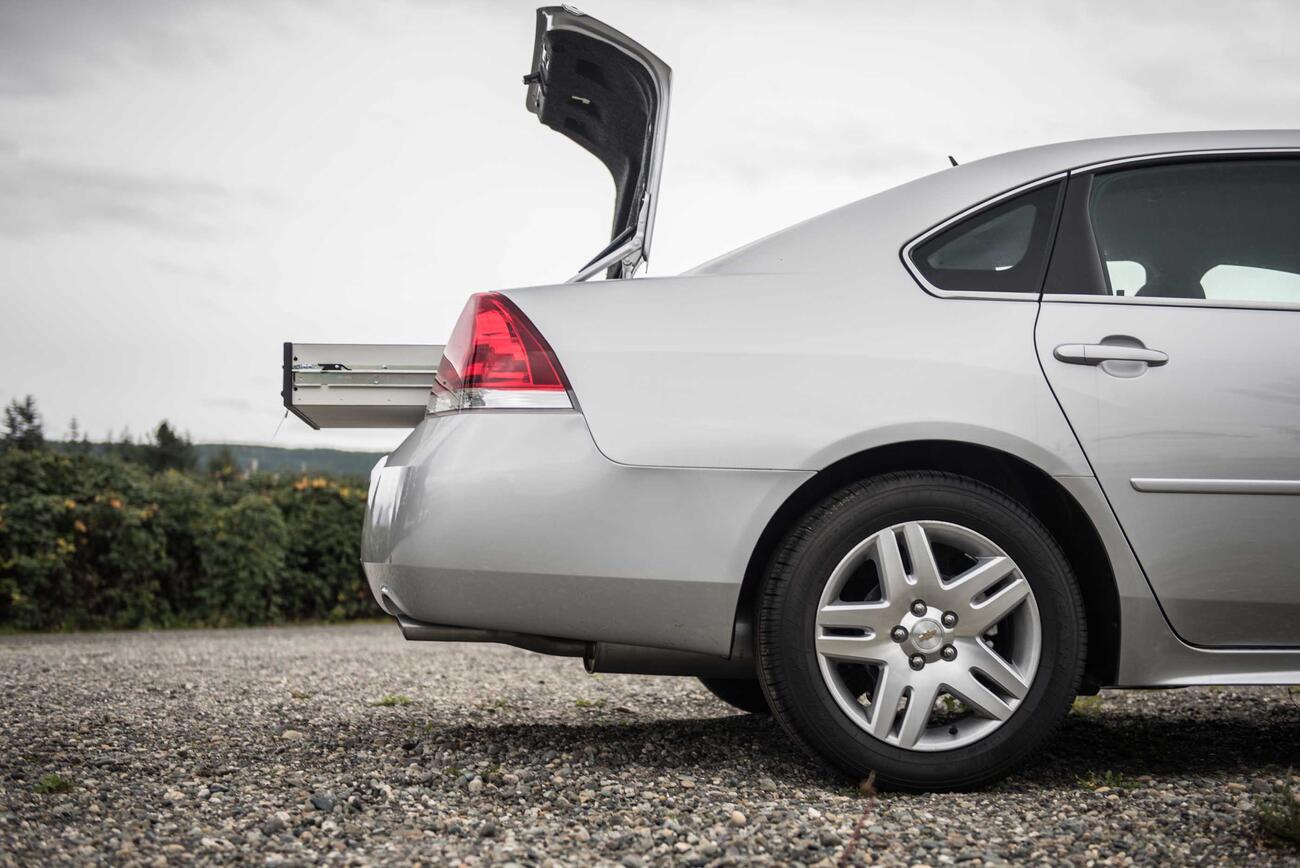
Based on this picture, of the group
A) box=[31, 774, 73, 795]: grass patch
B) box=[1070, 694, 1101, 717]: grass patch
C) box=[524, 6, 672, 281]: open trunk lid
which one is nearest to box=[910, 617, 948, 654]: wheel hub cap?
box=[524, 6, 672, 281]: open trunk lid

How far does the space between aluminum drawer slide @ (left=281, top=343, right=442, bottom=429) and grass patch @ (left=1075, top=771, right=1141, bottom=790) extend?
2.10 metres

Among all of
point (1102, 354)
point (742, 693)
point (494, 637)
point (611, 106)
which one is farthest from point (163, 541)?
point (1102, 354)

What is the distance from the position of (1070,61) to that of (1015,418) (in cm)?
405

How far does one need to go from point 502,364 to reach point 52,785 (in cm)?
156

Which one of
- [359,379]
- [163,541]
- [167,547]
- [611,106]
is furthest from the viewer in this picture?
[167,547]

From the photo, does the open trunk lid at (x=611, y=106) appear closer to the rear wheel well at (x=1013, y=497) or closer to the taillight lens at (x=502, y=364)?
the taillight lens at (x=502, y=364)

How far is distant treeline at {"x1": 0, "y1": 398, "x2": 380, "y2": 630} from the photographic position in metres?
9.16

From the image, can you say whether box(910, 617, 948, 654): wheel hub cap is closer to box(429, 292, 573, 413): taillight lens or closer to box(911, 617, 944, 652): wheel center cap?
box(911, 617, 944, 652): wheel center cap

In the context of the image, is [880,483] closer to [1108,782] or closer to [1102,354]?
[1102,354]

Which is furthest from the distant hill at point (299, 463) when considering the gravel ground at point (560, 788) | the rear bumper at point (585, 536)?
the rear bumper at point (585, 536)

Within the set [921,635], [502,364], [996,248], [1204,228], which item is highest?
[1204,228]

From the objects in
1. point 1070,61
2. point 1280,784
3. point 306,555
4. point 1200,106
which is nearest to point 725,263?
point 1280,784

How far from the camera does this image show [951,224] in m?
2.83

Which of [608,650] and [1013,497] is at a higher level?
[1013,497]
